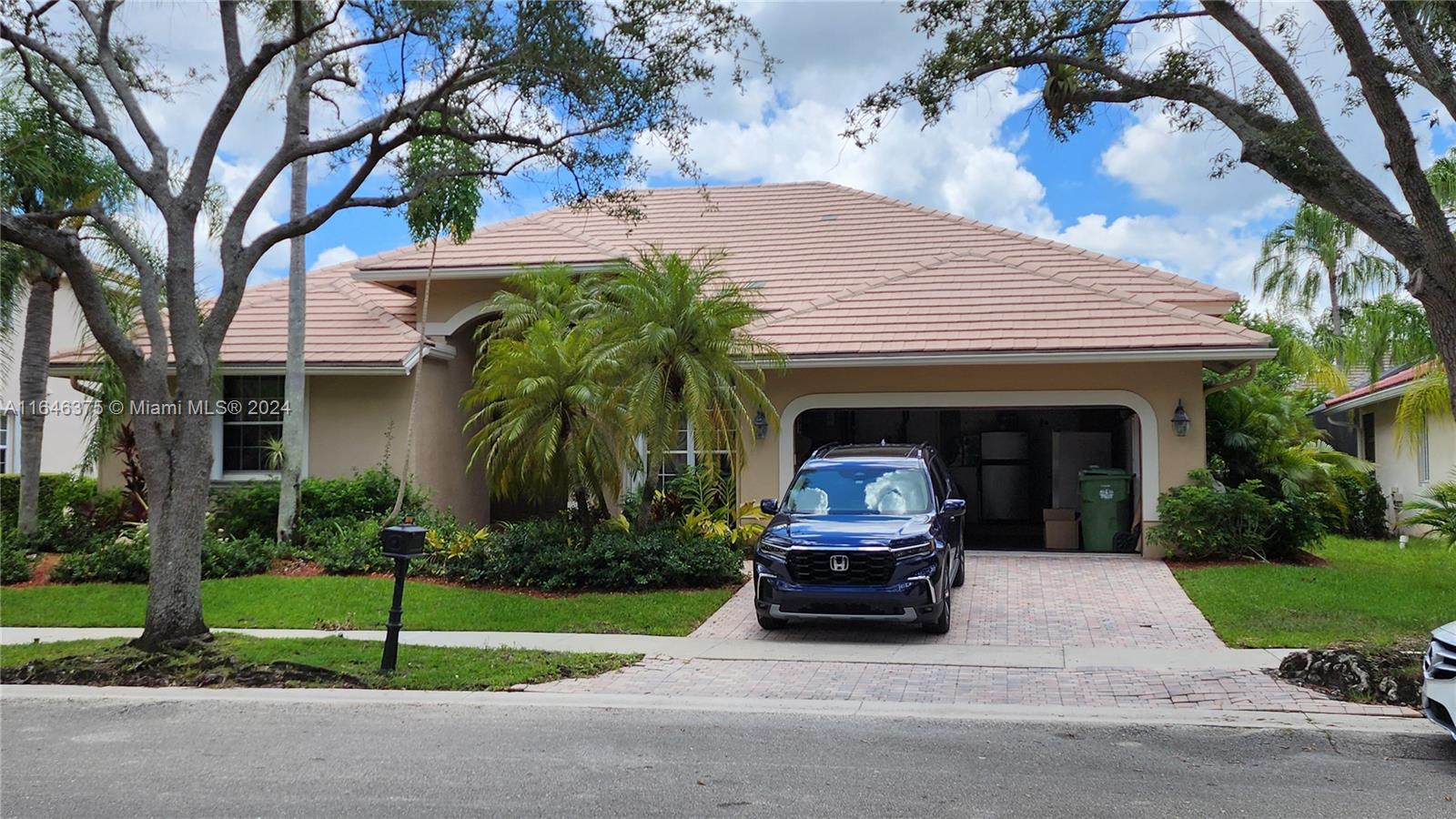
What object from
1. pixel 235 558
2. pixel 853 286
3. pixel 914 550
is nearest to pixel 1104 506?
pixel 853 286

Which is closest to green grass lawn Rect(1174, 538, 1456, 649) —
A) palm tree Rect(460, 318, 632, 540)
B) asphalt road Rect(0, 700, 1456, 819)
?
asphalt road Rect(0, 700, 1456, 819)

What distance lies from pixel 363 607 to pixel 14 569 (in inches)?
220

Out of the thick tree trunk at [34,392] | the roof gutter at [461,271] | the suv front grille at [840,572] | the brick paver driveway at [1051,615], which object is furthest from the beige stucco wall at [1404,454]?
the thick tree trunk at [34,392]

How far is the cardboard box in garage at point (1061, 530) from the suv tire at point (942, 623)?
6764mm

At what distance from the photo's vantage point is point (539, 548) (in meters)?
13.9

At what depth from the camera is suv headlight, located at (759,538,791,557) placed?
10742 mm

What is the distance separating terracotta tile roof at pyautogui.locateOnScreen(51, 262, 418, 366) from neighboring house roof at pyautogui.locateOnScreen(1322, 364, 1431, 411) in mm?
16460

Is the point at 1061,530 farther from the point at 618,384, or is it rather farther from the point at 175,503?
the point at 175,503

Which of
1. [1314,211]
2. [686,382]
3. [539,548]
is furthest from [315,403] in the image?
[1314,211]

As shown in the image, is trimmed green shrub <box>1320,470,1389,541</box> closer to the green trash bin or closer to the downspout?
the downspout

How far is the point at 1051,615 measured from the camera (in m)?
12.0

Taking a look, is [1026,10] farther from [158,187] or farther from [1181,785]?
[158,187]

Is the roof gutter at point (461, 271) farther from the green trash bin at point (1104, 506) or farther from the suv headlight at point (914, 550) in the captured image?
the suv headlight at point (914, 550)

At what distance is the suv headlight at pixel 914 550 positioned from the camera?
10484 mm
